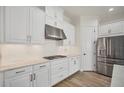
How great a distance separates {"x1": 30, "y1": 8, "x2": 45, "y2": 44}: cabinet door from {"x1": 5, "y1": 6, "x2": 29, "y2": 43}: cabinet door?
0.16m

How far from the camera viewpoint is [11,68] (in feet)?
5.41

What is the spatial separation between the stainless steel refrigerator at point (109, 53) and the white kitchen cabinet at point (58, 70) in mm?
1626

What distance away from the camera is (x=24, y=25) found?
2.20 m

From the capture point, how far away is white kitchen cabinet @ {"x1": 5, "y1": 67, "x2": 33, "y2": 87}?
5.29ft

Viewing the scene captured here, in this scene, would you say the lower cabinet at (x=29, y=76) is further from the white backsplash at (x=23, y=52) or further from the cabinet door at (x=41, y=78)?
the white backsplash at (x=23, y=52)

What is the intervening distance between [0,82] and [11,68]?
0.25 m

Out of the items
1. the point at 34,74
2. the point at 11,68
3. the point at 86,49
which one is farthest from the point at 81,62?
the point at 11,68

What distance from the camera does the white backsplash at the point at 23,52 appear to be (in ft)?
6.98

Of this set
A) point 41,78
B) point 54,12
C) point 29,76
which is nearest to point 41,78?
point 41,78

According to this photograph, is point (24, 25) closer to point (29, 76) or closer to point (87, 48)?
point (29, 76)

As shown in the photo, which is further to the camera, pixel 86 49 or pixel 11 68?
pixel 86 49

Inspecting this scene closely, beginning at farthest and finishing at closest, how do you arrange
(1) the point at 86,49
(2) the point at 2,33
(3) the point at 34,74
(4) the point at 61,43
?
(1) the point at 86,49 < (4) the point at 61,43 < (3) the point at 34,74 < (2) the point at 2,33
